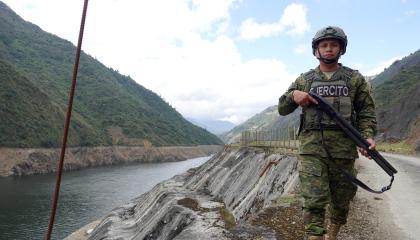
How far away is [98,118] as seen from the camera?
16788 cm

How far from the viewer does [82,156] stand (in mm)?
117875

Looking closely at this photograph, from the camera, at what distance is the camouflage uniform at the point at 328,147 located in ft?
17.9

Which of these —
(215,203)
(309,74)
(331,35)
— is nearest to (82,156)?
(215,203)

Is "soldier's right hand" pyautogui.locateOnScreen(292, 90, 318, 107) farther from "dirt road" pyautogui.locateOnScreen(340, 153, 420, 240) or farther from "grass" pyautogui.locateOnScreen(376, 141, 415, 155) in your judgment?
"grass" pyautogui.locateOnScreen(376, 141, 415, 155)

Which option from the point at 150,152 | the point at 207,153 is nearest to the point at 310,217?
the point at 150,152

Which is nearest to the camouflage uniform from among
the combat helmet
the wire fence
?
the combat helmet

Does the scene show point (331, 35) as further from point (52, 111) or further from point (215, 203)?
point (52, 111)

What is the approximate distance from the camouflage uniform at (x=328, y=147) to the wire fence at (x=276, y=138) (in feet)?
79.4

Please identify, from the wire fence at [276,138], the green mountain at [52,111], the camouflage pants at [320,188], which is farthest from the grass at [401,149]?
the green mountain at [52,111]

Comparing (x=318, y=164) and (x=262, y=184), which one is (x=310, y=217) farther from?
(x=262, y=184)

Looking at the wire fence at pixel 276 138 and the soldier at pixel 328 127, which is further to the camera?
the wire fence at pixel 276 138

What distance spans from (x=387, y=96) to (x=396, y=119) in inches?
1116

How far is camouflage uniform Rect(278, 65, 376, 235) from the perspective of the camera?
5.45 metres

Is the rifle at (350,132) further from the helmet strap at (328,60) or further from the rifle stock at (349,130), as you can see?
the helmet strap at (328,60)
